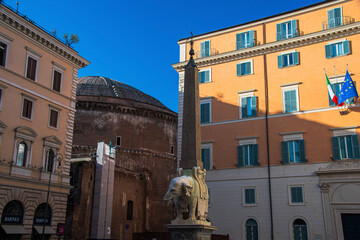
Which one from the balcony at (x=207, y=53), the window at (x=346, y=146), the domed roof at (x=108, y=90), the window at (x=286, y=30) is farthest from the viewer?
the domed roof at (x=108, y=90)

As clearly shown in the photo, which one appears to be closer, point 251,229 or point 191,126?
point 191,126

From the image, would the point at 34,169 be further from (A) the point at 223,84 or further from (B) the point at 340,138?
(B) the point at 340,138

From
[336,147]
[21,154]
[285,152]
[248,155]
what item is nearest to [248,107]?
[248,155]

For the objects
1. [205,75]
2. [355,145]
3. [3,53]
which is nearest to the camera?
[3,53]

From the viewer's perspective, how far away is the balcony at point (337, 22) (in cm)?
2017

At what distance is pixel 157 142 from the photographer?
111 feet

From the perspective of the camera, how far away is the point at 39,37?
20203 mm

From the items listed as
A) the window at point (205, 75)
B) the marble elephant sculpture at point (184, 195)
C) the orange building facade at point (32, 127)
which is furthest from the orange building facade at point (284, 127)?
the marble elephant sculpture at point (184, 195)

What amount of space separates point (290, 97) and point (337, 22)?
4442mm

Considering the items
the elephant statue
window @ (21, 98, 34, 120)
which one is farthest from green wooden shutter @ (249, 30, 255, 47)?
the elephant statue

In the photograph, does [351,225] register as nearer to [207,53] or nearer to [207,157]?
[207,157]

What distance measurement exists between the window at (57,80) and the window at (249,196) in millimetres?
11159

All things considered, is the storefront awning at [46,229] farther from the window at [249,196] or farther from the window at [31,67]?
the window at [249,196]

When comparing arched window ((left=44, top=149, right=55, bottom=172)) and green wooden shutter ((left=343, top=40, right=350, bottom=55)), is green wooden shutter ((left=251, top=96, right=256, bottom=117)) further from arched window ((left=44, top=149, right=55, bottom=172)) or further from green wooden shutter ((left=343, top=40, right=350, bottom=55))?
arched window ((left=44, top=149, right=55, bottom=172))
